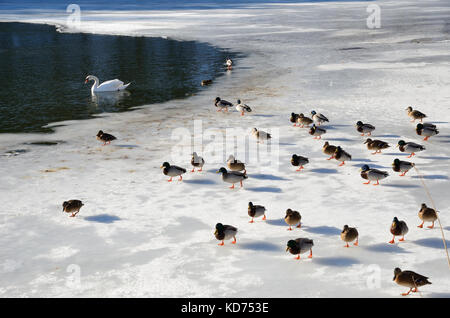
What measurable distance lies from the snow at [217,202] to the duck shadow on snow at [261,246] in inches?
1.6

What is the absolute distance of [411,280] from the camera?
8.49 metres

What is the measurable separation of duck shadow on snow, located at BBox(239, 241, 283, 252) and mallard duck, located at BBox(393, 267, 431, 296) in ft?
8.39

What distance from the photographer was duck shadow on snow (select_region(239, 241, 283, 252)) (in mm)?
10422

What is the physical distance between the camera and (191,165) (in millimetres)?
15562

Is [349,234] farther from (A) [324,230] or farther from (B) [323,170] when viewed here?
(B) [323,170]

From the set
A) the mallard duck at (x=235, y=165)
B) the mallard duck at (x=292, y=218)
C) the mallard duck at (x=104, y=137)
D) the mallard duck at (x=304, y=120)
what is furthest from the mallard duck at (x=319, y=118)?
the mallard duck at (x=292, y=218)

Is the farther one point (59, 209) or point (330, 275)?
point (59, 209)

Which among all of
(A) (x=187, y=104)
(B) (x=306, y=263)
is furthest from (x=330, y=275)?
(A) (x=187, y=104)

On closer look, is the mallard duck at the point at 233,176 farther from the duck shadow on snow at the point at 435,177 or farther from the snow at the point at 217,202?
the duck shadow on snow at the point at 435,177

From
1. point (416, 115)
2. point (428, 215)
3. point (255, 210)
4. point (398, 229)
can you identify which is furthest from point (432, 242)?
point (416, 115)

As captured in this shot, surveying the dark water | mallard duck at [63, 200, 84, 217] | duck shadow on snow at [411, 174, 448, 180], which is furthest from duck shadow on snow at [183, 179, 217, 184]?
the dark water
